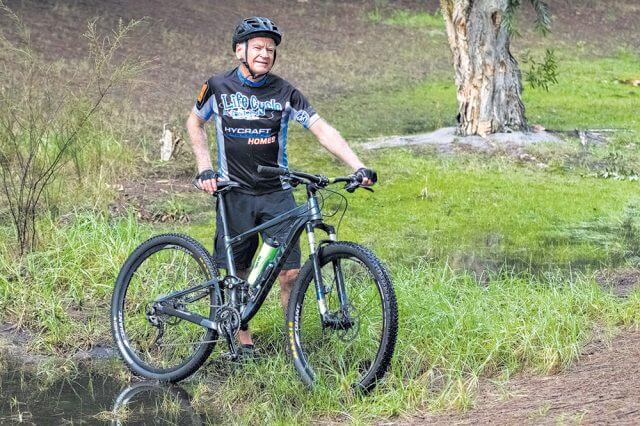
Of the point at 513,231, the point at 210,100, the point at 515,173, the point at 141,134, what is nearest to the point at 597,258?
the point at 513,231

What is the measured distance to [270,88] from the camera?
20.9ft

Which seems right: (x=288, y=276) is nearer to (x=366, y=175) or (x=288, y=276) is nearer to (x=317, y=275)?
(x=317, y=275)

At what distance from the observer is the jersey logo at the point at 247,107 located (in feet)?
20.7

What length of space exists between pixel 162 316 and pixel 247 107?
1.24 metres

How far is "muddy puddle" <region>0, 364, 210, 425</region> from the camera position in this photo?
603 centimetres

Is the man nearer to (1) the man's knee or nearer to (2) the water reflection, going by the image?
(1) the man's knee

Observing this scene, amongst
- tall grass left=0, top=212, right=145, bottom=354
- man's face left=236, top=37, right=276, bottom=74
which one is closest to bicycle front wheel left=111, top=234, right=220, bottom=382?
tall grass left=0, top=212, right=145, bottom=354

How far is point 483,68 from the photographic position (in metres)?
13.1

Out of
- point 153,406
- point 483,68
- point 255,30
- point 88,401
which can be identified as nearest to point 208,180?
point 255,30

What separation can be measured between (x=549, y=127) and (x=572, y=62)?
19.3 ft

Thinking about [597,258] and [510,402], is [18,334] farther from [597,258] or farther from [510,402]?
[597,258]

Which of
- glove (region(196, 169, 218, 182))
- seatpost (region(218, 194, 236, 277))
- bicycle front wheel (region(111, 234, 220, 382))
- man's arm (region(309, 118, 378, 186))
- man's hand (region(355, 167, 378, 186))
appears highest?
man's arm (region(309, 118, 378, 186))

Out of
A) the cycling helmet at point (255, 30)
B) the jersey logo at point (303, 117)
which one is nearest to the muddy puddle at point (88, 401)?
the jersey logo at point (303, 117)

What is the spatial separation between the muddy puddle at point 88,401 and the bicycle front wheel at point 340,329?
619 millimetres
